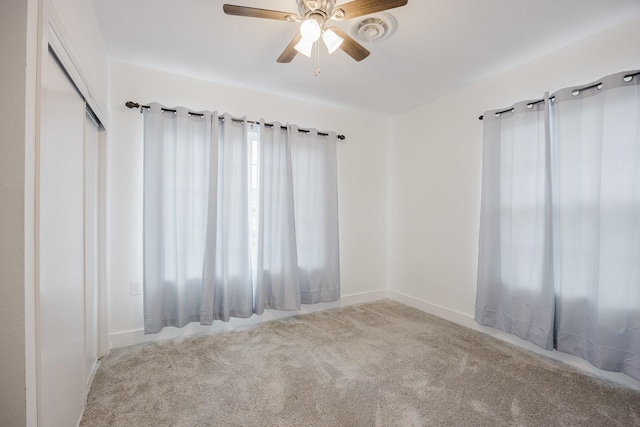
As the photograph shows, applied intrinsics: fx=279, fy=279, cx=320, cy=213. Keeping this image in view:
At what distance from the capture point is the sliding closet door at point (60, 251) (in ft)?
3.51

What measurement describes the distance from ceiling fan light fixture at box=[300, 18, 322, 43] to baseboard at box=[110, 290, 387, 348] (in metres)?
2.61

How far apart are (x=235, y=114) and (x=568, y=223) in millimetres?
3098

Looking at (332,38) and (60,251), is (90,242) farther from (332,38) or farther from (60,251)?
(332,38)

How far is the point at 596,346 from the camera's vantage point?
6.25 ft

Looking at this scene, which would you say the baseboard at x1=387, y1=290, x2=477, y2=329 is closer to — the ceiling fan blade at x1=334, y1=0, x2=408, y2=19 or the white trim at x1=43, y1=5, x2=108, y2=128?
the ceiling fan blade at x1=334, y1=0, x2=408, y2=19

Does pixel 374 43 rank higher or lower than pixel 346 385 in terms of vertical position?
higher

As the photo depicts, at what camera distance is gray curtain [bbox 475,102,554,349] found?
2.22 metres

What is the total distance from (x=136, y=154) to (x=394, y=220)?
3061 mm

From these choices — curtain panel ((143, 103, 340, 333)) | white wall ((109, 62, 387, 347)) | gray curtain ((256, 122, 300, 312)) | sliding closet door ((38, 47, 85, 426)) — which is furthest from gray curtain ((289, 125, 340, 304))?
sliding closet door ((38, 47, 85, 426))

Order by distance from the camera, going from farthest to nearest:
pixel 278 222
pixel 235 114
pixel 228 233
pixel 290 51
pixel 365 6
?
1. pixel 278 222
2. pixel 235 114
3. pixel 228 233
4. pixel 290 51
5. pixel 365 6

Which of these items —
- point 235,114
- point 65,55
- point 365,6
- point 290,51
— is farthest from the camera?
point 235,114

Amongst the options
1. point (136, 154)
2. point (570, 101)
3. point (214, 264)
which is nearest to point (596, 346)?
point (570, 101)

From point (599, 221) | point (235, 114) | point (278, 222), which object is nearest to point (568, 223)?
point (599, 221)

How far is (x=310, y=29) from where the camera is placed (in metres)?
1.50
